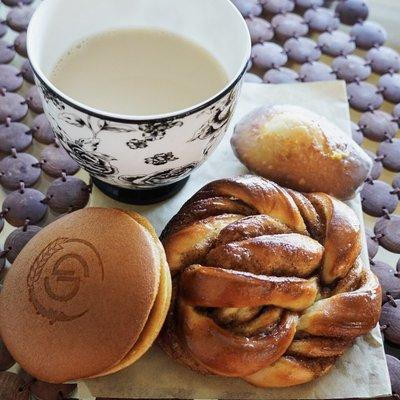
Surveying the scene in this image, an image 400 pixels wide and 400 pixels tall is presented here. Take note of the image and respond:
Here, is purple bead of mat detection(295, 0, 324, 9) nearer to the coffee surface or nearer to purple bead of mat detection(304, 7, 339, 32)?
purple bead of mat detection(304, 7, 339, 32)

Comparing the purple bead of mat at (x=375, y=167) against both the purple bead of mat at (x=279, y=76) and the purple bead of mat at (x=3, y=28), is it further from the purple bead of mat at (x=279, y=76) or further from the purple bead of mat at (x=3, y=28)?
the purple bead of mat at (x=3, y=28)

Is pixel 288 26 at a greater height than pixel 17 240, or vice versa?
pixel 288 26

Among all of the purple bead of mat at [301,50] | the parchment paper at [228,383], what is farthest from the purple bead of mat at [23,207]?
the purple bead of mat at [301,50]

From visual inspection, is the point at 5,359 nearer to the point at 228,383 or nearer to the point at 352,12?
the point at 228,383

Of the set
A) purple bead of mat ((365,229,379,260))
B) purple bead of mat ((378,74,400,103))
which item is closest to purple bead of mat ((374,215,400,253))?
purple bead of mat ((365,229,379,260))

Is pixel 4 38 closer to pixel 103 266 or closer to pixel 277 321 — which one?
pixel 103 266

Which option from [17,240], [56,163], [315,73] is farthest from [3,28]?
[315,73]
